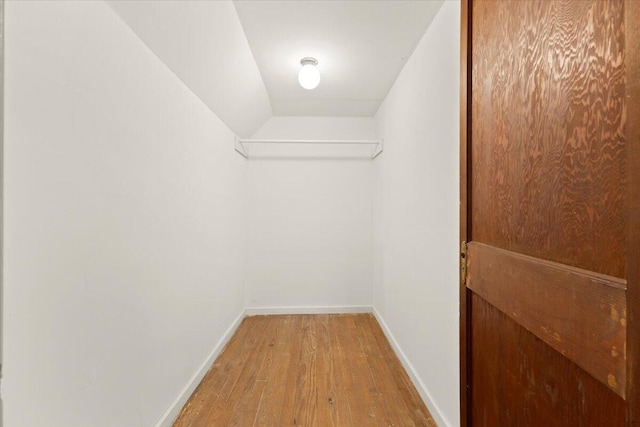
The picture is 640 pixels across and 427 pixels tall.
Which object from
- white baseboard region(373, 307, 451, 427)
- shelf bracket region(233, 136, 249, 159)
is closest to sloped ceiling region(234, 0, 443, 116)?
shelf bracket region(233, 136, 249, 159)

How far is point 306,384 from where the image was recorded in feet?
6.43

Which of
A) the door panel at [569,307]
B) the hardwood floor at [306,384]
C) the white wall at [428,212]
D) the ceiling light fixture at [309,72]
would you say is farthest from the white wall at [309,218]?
the door panel at [569,307]

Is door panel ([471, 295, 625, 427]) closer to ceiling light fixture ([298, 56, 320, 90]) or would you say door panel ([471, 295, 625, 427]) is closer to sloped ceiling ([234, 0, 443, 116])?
sloped ceiling ([234, 0, 443, 116])

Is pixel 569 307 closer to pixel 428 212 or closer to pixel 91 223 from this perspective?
pixel 428 212

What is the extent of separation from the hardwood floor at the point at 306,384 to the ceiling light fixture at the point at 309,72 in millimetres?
2158

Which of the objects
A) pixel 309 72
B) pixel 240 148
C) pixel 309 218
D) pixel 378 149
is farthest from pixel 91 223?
pixel 378 149

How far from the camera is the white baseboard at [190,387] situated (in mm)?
1533

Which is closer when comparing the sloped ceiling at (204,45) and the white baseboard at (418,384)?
the sloped ceiling at (204,45)

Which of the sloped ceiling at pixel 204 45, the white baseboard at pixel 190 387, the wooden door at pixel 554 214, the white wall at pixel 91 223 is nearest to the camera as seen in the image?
the wooden door at pixel 554 214

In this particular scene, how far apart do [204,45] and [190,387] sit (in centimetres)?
207

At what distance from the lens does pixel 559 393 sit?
2.01 ft

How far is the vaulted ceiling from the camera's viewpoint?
1.42 metres

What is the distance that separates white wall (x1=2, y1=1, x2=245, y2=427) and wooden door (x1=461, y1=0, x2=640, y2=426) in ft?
4.34

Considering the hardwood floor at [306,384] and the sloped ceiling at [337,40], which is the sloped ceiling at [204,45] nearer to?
the sloped ceiling at [337,40]
